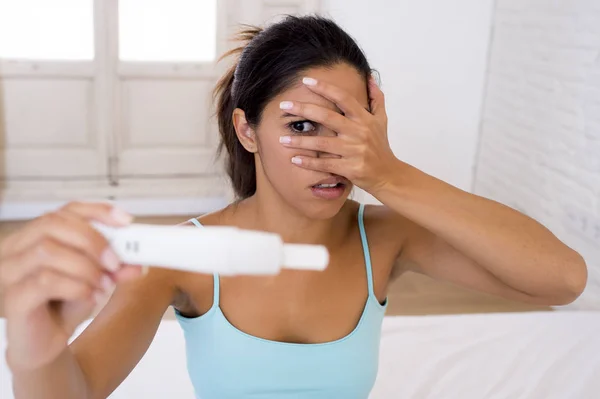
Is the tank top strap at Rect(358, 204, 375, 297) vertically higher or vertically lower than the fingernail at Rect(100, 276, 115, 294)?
lower

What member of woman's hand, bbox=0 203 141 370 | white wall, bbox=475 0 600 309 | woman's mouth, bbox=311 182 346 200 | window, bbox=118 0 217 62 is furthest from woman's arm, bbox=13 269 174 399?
window, bbox=118 0 217 62

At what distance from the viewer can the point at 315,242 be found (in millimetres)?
1146

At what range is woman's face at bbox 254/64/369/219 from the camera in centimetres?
99

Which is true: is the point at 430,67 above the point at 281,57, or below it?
below

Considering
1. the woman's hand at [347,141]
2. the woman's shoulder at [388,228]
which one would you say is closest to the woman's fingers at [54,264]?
the woman's hand at [347,141]

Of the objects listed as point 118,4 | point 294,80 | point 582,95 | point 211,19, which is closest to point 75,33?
point 118,4

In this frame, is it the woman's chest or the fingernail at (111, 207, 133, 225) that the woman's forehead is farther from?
the fingernail at (111, 207, 133, 225)

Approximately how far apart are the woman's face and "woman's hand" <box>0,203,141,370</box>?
455 millimetres

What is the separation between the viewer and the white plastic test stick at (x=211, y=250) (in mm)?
471

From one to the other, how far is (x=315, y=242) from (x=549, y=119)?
189cm

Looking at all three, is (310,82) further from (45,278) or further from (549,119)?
(549,119)

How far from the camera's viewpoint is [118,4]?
3393mm

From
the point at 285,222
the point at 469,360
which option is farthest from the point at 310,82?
the point at 469,360

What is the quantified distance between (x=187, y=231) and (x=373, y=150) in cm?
49
